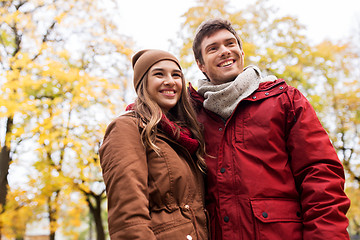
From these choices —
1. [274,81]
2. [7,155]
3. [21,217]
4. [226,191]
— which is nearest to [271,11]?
[274,81]

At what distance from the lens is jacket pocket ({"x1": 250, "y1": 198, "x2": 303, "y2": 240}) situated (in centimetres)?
169

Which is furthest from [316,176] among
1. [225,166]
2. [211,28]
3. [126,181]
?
[211,28]

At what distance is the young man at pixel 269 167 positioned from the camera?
1.68 meters

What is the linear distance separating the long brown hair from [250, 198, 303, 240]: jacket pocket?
1.62 feet

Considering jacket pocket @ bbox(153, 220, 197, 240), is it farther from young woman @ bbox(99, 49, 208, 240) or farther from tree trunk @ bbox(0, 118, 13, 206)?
tree trunk @ bbox(0, 118, 13, 206)

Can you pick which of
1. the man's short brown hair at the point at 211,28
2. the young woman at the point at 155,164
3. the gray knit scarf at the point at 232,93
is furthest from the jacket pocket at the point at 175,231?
the man's short brown hair at the point at 211,28

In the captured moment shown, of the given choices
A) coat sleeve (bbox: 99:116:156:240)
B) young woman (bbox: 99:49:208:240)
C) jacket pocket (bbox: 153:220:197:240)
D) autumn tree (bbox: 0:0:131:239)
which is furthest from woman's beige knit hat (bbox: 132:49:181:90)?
autumn tree (bbox: 0:0:131:239)

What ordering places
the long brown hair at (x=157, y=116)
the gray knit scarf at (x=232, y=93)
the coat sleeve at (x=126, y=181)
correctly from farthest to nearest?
the gray knit scarf at (x=232, y=93) < the long brown hair at (x=157, y=116) < the coat sleeve at (x=126, y=181)

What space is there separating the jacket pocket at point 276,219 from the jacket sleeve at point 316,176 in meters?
0.05

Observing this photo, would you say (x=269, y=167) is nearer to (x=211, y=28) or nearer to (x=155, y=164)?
(x=155, y=164)

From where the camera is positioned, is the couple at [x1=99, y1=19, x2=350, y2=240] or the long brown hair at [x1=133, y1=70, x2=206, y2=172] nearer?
the couple at [x1=99, y1=19, x2=350, y2=240]

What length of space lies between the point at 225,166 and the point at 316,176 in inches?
21.5

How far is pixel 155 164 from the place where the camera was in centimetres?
187

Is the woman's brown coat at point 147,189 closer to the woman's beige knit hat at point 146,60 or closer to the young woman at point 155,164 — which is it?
the young woman at point 155,164
